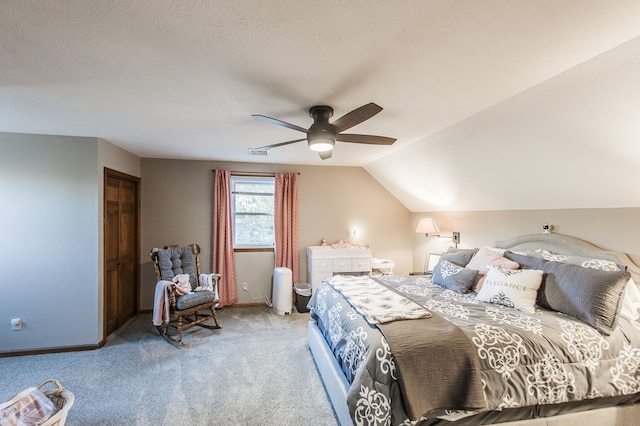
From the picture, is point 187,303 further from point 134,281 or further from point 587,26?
point 587,26

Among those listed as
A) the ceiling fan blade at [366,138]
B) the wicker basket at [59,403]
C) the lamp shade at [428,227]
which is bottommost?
the wicker basket at [59,403]

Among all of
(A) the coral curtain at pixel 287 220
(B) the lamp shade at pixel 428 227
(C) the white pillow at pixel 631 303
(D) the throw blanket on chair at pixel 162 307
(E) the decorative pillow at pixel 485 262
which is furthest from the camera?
(A) the coral curtain at pixel 287 220

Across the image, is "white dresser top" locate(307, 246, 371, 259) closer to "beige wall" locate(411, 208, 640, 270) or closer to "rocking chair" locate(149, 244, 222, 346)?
"beige wall" locate(411, 208, 640, 270)

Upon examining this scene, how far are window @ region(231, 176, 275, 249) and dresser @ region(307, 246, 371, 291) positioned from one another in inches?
32.7

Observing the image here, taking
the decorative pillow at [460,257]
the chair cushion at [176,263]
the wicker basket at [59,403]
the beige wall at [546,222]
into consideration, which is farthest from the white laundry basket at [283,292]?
the wicker basket at [59,403]

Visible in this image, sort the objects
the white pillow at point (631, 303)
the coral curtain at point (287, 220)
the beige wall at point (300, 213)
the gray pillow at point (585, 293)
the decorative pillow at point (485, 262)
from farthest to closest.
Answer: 1. the coral curtain at point (287, 220)
2. the beige wall at point (300, 213)
3. the decorative pillow at point (485, 262)
4. the white pillow at point (631, 303)
5. the gray pillow at point (585, 293)

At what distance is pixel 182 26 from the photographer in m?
1.38

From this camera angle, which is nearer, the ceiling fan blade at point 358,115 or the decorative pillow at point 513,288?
the ceiling fan blade at point 358,115

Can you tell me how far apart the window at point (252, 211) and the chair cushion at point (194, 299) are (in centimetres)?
115

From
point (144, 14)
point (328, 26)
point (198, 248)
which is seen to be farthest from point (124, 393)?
point (328, 26)

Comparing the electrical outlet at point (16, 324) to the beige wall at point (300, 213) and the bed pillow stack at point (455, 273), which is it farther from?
the bed pillow stack at point (455, 273)

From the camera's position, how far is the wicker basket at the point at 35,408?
1.65 meters

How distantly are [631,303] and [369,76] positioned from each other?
248 cm

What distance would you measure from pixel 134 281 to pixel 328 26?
450cm
